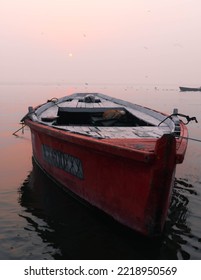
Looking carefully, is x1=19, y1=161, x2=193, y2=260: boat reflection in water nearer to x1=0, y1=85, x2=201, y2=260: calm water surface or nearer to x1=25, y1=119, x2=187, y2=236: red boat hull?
x1=0, y1=85, x2=201, y2=260: calm water surface

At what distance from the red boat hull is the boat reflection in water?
1.10 feet

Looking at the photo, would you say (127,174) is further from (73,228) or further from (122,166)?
(73,228)

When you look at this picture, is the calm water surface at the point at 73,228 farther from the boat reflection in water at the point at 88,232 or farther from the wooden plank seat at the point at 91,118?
the wooden plank seat at the point at 91,118

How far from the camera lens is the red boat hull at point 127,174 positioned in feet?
18.7

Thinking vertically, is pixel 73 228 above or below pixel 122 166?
below

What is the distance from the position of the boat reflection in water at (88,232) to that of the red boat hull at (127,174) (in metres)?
0.34

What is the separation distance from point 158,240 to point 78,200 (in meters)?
2.58

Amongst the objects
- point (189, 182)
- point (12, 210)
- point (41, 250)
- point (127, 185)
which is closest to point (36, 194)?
point (12, 210)

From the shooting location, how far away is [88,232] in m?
6.85

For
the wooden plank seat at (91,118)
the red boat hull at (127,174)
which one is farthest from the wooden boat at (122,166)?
the wooden plank seat at (91,118)

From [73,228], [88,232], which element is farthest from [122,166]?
[73,228]

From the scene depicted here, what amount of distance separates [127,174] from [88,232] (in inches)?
64.9

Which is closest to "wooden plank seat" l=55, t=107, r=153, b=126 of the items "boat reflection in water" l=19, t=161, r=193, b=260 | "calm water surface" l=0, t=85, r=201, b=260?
"calm water surface" l=0, t=85, r=201, b=260
